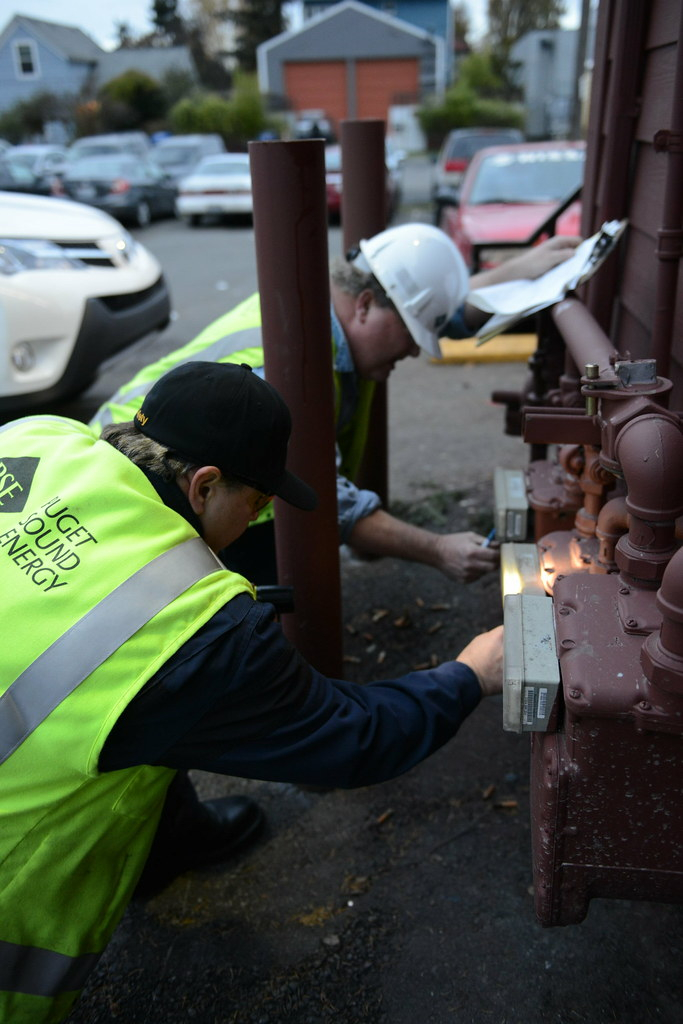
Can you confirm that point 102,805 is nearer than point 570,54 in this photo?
Yes

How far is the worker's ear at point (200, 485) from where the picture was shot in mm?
1594

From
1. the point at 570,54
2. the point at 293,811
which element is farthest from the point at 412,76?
the point at 293,811

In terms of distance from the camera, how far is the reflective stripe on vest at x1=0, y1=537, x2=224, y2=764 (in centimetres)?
136

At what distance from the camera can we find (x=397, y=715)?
1684 mm

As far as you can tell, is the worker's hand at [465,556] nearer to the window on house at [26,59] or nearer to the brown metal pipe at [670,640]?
the brown metal pipe at [670,640]

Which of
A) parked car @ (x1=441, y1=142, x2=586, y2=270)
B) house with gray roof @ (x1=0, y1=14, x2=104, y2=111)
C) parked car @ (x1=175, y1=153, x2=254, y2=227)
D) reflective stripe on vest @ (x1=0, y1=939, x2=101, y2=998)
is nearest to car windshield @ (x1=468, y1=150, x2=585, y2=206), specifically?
parked car @ (x1=441, y1=142, x2=586, y2=270)

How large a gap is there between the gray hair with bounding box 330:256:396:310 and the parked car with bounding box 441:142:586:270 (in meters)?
5.19

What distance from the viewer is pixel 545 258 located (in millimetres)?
2877

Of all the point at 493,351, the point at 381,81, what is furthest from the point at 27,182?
the point at 381,81

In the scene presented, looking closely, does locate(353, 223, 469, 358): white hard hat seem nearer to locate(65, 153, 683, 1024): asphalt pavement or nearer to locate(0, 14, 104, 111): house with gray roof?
locate(65, 153, 683, 1024): asphalt pavement

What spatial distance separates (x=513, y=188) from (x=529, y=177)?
23 cm

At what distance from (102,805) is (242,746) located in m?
0.27


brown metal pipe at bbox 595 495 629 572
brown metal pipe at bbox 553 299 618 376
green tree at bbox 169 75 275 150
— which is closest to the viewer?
brown metal pipe at bbox 595 495 629 572

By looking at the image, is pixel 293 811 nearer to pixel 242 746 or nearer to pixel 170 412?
pixel 242 746
